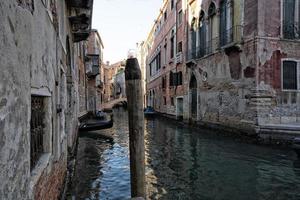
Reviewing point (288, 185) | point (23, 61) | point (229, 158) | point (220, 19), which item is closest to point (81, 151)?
point (229, 158)

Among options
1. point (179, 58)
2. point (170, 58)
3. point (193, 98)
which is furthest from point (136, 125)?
point (170, 58)

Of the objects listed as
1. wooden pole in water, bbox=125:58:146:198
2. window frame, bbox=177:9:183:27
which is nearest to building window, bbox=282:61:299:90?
wooden pole in water, bbox=125:58:146:198

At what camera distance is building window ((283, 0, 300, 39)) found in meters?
10.5

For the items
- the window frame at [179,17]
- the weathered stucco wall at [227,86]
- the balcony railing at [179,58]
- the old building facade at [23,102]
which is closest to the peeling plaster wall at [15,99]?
the old building facade at [23,102]

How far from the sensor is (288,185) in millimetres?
5305

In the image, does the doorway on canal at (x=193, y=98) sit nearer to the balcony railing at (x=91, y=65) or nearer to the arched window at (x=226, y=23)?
the arched window at (x=226, y=23)

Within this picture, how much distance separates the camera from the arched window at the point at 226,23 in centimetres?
1176

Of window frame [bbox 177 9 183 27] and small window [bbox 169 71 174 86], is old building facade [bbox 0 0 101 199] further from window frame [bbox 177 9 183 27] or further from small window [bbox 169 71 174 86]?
small window [bbox 169 71 174 86]

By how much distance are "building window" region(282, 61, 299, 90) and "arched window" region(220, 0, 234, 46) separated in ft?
7.62

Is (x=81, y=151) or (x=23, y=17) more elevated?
(x=23, y=17)

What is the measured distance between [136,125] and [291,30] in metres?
9.55

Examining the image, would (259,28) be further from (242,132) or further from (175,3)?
(175,3)

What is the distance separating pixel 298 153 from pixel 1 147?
7.33 meters

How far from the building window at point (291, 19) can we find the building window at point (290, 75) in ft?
3.26
